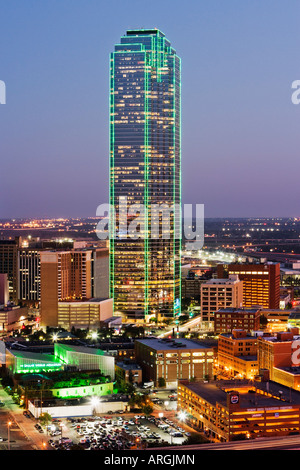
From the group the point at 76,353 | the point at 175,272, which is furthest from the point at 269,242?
the point at 76,353

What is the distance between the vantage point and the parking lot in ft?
56.9

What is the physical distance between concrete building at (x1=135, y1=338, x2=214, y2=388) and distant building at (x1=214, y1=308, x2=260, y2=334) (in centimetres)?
767

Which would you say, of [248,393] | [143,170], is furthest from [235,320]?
[248,393]

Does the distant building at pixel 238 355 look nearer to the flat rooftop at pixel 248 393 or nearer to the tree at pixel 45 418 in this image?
the flat rooftop at pixel 248 393

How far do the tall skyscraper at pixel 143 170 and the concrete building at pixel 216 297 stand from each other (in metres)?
2.92

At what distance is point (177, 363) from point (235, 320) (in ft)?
28.2

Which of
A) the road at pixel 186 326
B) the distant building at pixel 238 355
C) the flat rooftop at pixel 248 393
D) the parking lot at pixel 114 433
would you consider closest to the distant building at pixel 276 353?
the distant building at pixel 238 355

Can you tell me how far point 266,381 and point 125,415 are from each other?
421cm

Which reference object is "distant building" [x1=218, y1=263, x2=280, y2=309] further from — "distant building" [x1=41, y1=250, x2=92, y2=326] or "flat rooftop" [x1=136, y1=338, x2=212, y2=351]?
"flat rooftop" [x1=136, y1=338, x2=212, y2=351]

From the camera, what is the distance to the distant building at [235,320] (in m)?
33.7

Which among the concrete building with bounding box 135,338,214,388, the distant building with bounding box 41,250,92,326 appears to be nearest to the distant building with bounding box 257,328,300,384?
the concrete building with bounding box 135,338,214,388

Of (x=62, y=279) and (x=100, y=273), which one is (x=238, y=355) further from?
(x=100, y=273)

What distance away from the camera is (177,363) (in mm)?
25641

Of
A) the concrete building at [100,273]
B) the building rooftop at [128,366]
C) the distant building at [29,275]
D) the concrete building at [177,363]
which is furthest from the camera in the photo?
the distant building at [29,275]
